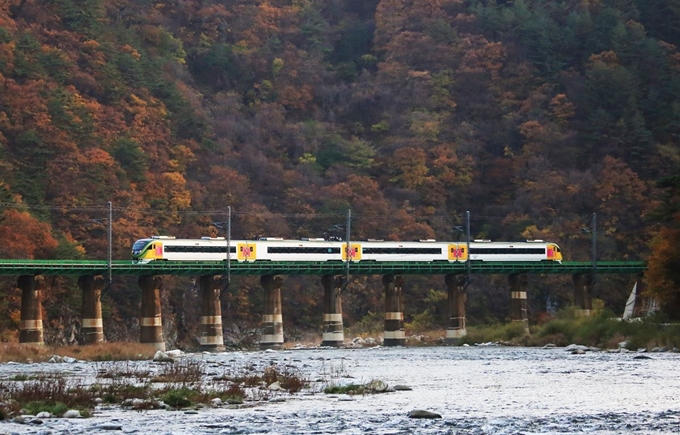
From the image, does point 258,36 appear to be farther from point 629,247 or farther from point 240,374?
point 240,374

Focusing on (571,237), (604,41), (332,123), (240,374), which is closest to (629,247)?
(571,237)

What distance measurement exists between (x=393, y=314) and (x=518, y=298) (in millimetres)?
11372

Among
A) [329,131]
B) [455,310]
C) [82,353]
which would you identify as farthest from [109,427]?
[329,131]

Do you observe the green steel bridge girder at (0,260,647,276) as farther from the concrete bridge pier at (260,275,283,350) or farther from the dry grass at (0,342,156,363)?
the dry grass at (0,342,156,363)

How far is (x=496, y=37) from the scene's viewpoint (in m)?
166

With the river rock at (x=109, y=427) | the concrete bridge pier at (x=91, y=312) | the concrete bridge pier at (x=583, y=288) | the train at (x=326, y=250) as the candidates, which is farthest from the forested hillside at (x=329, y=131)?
the river rock at (x=109, y=427)

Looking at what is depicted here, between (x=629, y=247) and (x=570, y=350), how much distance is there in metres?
58.9

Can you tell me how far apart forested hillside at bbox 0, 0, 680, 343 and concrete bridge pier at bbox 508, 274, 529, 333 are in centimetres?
1299

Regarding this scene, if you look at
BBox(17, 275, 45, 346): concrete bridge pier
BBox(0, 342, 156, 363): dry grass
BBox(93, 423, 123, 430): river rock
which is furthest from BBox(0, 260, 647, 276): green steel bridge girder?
BBox(93, 423, 123, 430): river rock

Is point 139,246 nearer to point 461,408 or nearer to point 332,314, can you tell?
point 332,314

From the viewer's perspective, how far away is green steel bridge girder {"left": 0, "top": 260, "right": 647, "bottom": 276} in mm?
83688

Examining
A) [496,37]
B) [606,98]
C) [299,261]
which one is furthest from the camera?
[496,37]

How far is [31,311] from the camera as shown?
269ft

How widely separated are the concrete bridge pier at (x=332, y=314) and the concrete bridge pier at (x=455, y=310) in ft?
26.5
